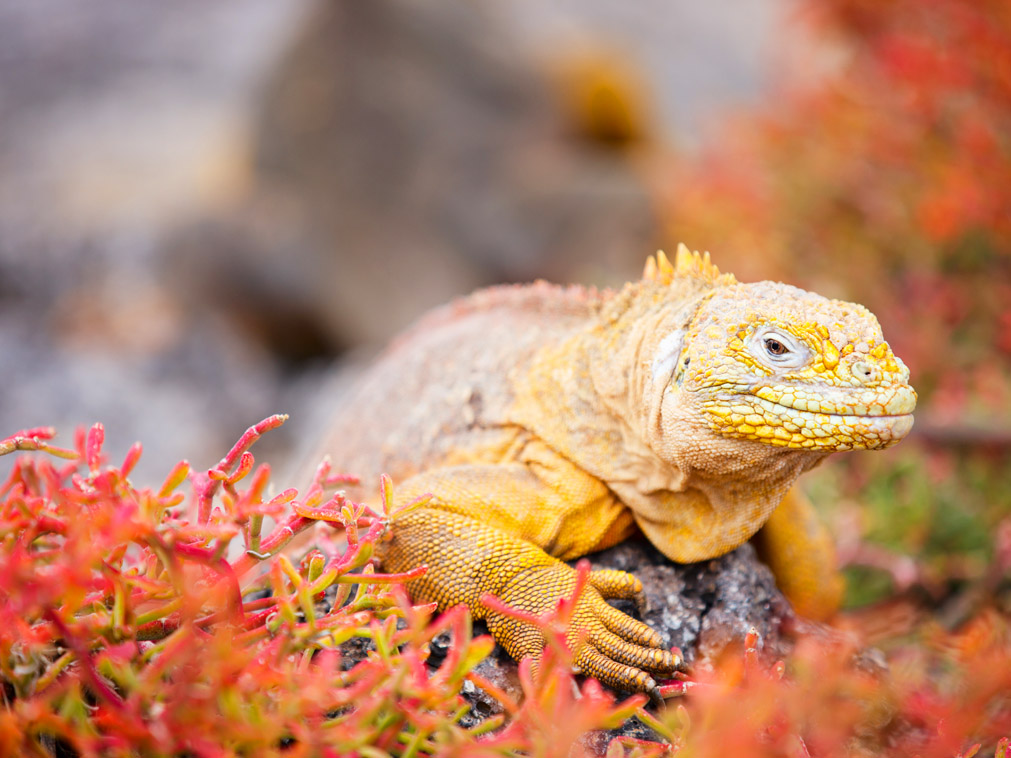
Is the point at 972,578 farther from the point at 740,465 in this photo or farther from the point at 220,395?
the point at 220,395

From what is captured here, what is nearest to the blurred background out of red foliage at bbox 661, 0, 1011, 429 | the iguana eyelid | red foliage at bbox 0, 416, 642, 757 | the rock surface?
red foliage at bbox 661, 0, 1011, 429

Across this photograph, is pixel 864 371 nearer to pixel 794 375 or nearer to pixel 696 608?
pixel 794 375

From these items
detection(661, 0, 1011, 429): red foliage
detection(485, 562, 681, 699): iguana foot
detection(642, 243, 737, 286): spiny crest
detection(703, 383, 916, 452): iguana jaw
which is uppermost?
detection(661, 0, 1011, 429): red foliage

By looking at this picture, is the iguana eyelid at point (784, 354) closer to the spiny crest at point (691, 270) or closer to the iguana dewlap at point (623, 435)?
the iguana dewlap at point (623, 435)

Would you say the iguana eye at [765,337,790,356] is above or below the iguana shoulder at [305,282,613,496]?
above

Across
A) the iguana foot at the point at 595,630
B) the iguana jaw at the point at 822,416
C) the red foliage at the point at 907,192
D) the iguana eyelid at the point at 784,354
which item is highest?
the red foliage at the point at 907,192

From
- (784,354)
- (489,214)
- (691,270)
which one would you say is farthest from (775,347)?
(489,214)

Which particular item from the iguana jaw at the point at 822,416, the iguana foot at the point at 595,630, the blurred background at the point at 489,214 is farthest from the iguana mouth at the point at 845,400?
the blurred background at the point at 489,214

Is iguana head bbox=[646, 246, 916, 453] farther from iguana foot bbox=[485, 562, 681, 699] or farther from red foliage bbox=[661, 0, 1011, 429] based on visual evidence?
red foliage bbox=[661, 0, 1011, 429]
